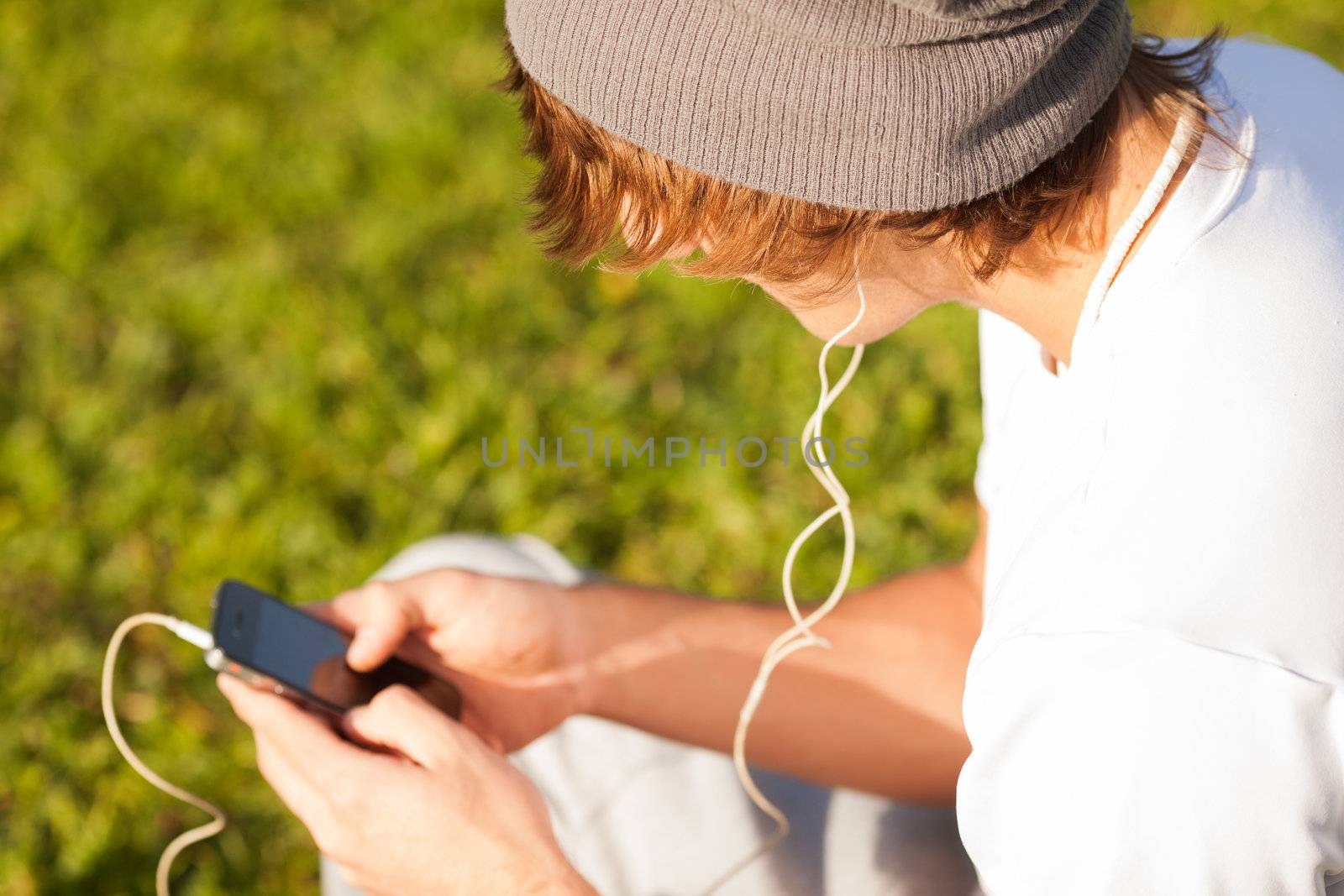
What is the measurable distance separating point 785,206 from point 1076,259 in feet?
1.11

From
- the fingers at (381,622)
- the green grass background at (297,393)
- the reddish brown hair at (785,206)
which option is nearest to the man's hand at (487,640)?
the fingers at (381,622)

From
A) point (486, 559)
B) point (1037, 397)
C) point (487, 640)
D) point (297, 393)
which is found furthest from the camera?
point (297, 393)

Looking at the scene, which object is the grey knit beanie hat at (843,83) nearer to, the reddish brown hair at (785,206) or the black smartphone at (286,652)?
the reddish brown hair at (785,206)

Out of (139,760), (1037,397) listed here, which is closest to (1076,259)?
(1037,397)

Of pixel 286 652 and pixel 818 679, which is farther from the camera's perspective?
A: pixel 818 679

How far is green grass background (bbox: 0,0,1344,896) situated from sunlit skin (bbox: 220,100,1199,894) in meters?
0.79

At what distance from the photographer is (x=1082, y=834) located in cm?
116

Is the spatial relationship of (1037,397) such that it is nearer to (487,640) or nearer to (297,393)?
(487,640)

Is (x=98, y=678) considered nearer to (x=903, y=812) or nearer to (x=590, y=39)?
(x=903, y=812)

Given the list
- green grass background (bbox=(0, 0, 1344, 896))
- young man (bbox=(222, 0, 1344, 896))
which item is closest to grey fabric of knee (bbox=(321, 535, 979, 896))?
young man (bbox=(222, 0, 1344, 896))

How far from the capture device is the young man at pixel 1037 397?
113 centimetres

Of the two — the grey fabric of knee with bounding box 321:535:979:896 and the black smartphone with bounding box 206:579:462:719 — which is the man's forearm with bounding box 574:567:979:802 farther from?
the black smartphone with bounding box 206:579:462:719

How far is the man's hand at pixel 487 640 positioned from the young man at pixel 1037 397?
0.09ft

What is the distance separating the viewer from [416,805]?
1568 millimetres
